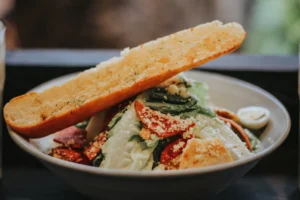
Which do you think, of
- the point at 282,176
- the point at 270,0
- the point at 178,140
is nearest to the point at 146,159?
the point at 178,140

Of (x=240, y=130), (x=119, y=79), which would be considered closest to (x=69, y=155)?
(x=119, y=79)

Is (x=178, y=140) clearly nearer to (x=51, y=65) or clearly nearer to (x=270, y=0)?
(x=51, y=65)

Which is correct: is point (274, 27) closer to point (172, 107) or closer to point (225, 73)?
point (225, 73)

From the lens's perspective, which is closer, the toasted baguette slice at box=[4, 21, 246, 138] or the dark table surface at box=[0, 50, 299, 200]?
the toasted baguette slice at box=[4, 21, 246, 138]

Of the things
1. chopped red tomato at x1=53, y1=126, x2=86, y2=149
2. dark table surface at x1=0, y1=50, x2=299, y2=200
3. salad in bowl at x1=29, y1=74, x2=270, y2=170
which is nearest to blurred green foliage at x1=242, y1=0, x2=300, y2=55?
dark table surface at x1=0, y1=50, x2=299, y2=200

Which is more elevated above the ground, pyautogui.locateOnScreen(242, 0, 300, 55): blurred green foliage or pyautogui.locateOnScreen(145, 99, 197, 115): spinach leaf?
pyautogui.locateOnScreen(145, 99, 197, 115): spinach leaf

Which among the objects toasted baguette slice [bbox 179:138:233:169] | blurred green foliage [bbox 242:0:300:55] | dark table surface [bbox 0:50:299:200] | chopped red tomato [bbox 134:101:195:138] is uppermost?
chopped red tomato [bbox 134:101:195:138]

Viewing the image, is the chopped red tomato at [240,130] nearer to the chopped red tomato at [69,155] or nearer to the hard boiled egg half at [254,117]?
the hard boiled egg half at [254,117]

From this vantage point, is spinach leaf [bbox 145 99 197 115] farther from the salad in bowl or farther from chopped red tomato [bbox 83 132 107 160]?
chopped red tomato [bbox 83 132 107 160]
